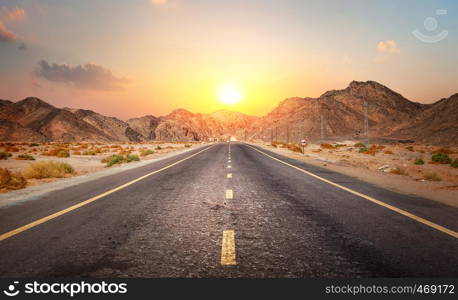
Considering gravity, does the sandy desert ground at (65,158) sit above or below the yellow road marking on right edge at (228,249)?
below

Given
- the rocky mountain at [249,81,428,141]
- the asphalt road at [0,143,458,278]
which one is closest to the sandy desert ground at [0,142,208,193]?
the asphalt road at [0,143,458,278]

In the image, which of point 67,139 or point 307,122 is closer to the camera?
point 67,139

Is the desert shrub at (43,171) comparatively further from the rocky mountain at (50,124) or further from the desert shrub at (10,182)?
the rocky mountain at (50,124)

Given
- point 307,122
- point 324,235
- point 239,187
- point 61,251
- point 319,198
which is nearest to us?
point 61,251

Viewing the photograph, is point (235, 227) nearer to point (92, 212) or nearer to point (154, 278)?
point (154, 278)

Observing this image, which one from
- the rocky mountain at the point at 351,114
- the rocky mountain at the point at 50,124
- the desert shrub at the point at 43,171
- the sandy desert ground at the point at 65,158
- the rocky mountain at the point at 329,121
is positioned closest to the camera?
the desert shrub at the point at 43,171

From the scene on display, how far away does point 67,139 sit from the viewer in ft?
349

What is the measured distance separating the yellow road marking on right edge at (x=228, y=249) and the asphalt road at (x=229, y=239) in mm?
27

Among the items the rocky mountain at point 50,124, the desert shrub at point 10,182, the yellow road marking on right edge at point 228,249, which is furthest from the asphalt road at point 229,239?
the rocky mountain at point 50,124

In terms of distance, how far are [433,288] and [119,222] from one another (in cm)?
477

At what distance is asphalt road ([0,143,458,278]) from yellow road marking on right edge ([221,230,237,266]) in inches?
1.1

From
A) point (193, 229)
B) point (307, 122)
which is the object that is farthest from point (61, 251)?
point (307, 122)

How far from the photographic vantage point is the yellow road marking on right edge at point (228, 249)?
3549 millimetres

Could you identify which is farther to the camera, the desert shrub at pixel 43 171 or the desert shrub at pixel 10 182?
the desert shrub at pixel 43 171
